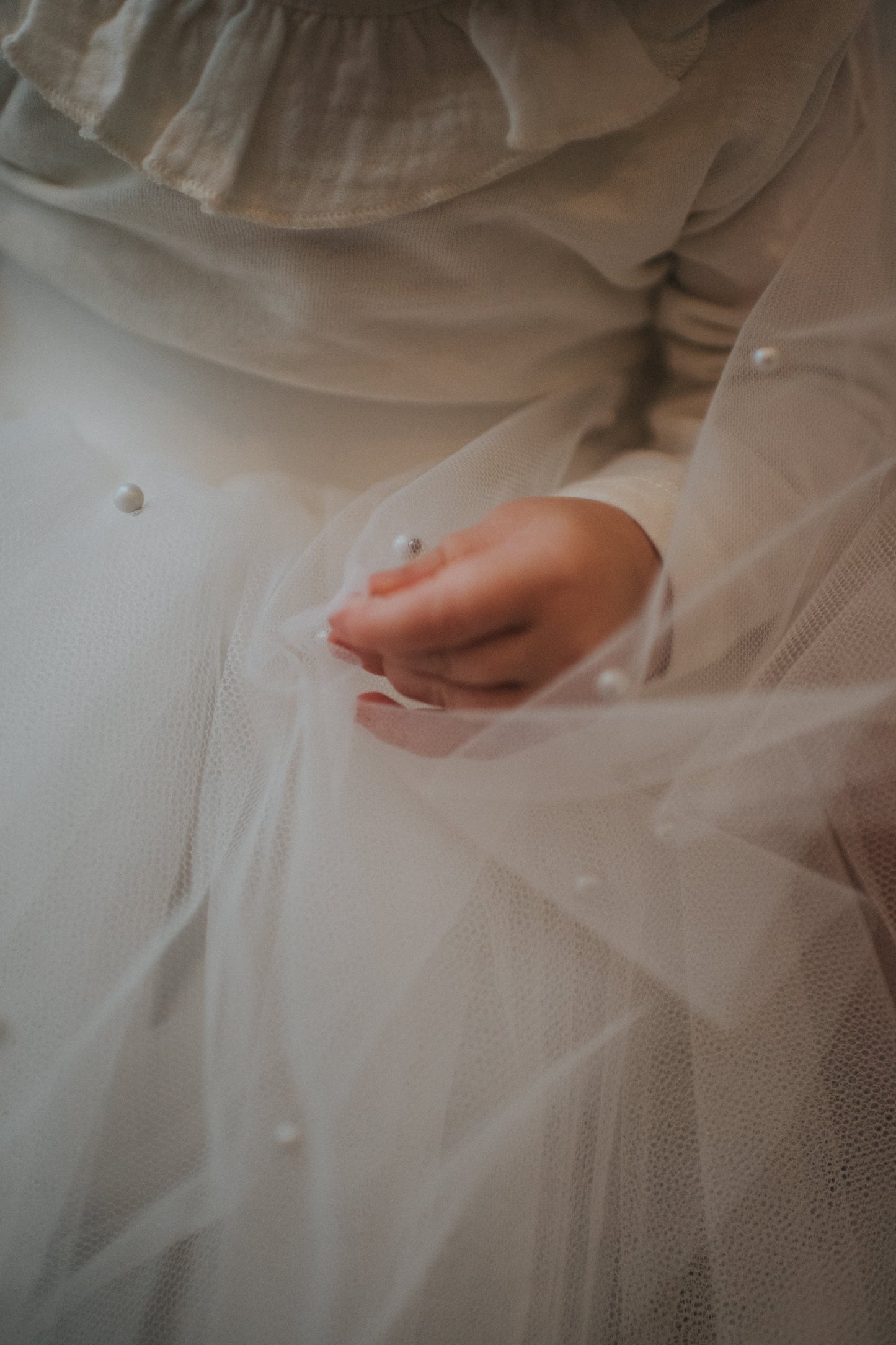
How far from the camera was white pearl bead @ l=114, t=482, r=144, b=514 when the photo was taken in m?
0.45

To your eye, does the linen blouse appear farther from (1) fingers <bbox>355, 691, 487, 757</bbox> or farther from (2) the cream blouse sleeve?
(1) fingers <bbox>355, 691, 487, 757</bbox>

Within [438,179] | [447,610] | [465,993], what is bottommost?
[465,993]

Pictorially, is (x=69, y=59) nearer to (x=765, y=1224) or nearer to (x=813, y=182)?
(x=813, y=182)

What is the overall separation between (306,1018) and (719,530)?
29 centimetres

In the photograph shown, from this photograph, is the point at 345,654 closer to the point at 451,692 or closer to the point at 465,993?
the point at 451,692

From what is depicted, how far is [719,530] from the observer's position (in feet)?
1.36

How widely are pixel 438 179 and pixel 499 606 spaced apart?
22 centimetres

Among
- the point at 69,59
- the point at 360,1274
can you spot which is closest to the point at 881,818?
the point at 360,1274

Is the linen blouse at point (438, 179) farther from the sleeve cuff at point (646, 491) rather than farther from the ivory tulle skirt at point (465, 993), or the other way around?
the ivory tulle skirt at point (465, 993)

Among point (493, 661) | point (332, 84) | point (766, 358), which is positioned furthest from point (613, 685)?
point (332, 84)

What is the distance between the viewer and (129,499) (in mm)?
451
